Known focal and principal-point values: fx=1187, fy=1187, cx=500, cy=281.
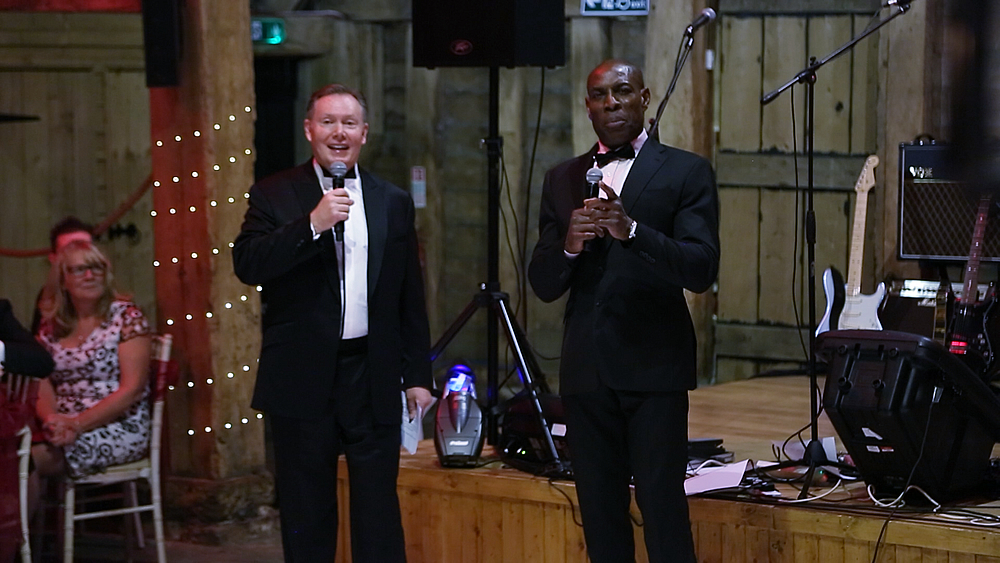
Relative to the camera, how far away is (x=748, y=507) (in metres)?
3.39

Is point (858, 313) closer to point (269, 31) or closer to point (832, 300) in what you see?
point (832, 300)

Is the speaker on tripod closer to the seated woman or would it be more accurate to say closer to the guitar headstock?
the seated woman

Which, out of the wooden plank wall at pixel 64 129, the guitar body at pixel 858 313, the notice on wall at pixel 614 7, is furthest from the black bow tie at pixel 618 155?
the wooden plank wall at pixel 64 129

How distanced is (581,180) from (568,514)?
116 cm

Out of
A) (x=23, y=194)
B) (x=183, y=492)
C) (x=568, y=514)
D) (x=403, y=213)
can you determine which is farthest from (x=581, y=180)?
(x=23, y=194)

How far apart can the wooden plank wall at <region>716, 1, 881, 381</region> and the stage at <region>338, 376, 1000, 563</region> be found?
6.17ft

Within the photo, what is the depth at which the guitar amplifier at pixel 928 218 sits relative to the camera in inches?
210

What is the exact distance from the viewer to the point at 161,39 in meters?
4.68

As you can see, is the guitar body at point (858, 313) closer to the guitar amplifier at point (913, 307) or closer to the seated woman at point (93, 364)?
the guitar amplifier at point (913, 307)

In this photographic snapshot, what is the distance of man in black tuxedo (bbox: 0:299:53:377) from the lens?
12.6 feet

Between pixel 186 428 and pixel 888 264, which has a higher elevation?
pixel 888 264

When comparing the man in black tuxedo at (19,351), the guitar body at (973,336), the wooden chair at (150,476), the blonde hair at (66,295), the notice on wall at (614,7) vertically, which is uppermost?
the notice on wall at (614,7)

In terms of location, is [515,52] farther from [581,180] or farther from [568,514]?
[568,514]

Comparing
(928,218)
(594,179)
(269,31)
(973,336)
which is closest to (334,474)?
(594,179)
